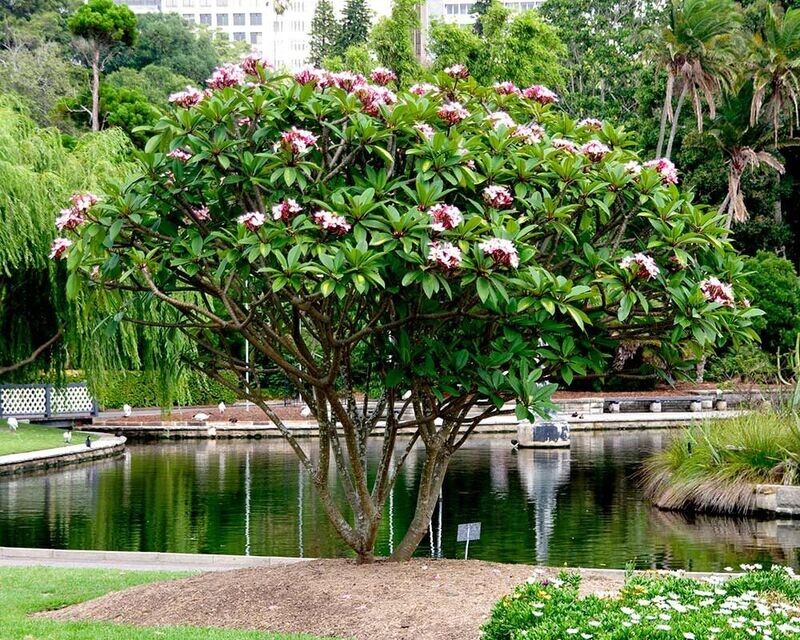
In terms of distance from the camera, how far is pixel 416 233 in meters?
7.90

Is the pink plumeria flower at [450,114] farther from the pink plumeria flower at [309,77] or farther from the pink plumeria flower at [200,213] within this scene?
the pink plumeria flower at [200,213]

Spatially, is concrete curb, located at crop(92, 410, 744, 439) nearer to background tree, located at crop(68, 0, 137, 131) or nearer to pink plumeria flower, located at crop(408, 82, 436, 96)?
background tree, located at crop(68, 0, 137, 131)

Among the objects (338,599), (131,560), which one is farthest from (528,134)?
(131,560)

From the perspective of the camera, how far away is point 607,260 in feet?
29.0

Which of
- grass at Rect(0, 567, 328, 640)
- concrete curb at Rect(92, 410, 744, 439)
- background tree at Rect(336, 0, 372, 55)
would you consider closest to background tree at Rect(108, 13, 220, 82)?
background tree at Rect(336, 0, 372, 55)

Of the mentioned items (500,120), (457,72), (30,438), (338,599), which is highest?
(457,72)

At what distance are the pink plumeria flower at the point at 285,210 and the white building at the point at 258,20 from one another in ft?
441

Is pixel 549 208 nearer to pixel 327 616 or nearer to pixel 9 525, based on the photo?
pixel 327 616

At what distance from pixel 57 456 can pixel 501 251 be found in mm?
21205

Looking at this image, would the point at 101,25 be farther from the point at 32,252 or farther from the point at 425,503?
the point at 425,503

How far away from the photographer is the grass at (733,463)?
61.5ft

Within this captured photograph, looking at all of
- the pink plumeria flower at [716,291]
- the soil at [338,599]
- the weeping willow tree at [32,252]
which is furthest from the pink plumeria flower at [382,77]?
the weeping willow tree at [32,252]

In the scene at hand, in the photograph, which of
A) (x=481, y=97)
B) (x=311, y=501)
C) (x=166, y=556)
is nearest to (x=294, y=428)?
(x=311, y=501)

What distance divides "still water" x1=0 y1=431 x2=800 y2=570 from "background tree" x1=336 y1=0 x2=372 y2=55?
61123 millimetres
